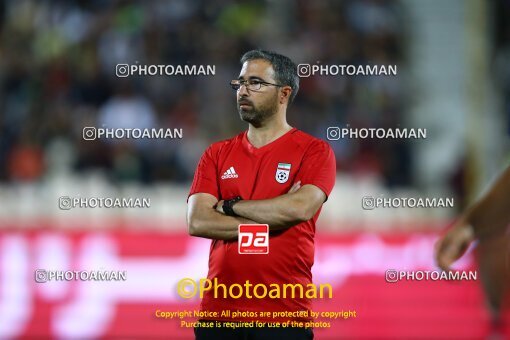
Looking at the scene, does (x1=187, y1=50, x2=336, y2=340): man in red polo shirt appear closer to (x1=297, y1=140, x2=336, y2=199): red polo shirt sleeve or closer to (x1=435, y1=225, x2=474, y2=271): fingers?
(x1=297, y1=140, x2=336, y2=199): red polo shirt sleeve

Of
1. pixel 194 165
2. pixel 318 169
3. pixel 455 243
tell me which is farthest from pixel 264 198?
pixel 194 165

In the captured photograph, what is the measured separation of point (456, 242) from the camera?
3041 mm

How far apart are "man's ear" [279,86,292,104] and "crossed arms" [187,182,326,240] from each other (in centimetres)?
37

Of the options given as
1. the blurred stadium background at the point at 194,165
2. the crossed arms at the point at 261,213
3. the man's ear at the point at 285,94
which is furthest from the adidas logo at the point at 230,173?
the blurred stadium background at the point at 194,165

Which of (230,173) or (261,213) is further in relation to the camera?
(230,173)

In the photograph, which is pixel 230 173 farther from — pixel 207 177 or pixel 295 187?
pixel 295 187

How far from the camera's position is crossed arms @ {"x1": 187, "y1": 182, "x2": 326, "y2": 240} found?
3980 mm

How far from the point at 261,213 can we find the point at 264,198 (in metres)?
0.12

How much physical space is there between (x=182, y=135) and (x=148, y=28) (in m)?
1.36

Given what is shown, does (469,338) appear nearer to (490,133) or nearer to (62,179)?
(490,133)

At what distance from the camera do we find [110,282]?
643 cm

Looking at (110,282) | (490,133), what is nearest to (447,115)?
(490,133)
